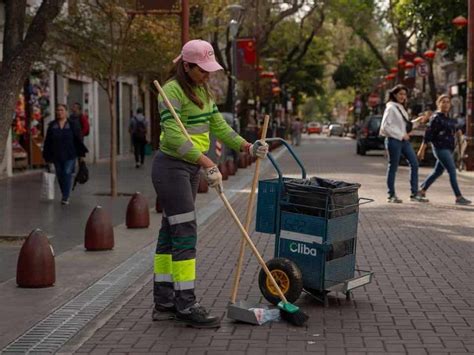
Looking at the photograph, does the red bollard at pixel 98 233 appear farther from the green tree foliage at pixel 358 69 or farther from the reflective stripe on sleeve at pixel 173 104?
the green tree foliage at pixel 358 69

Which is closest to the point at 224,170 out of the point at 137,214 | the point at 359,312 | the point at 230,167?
the point at 230,167

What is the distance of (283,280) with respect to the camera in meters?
6.90

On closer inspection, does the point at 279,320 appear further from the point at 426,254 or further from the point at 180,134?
the point at 426,254

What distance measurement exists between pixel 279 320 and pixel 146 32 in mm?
11364

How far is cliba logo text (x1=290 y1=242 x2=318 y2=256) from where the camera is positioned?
6.95 meters

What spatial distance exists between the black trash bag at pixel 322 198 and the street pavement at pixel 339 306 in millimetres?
733

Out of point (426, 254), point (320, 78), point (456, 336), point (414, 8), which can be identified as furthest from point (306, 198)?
point (320, 78)

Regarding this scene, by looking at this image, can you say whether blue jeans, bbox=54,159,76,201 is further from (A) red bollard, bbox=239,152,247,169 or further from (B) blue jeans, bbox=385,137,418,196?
(A) red bollard, bbox=239,152,247,169

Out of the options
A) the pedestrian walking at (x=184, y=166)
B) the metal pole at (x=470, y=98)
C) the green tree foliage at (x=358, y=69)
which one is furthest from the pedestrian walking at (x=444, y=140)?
the green tree foliage at (x=358, y=69)

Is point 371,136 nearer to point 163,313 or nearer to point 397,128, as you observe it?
point 397,128

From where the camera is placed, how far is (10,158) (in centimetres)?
2325

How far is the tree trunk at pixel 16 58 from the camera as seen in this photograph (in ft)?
34.7

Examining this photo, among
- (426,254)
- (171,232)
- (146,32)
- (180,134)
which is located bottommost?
(426,254)

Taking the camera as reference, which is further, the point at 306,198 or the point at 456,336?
the point at 306,198
